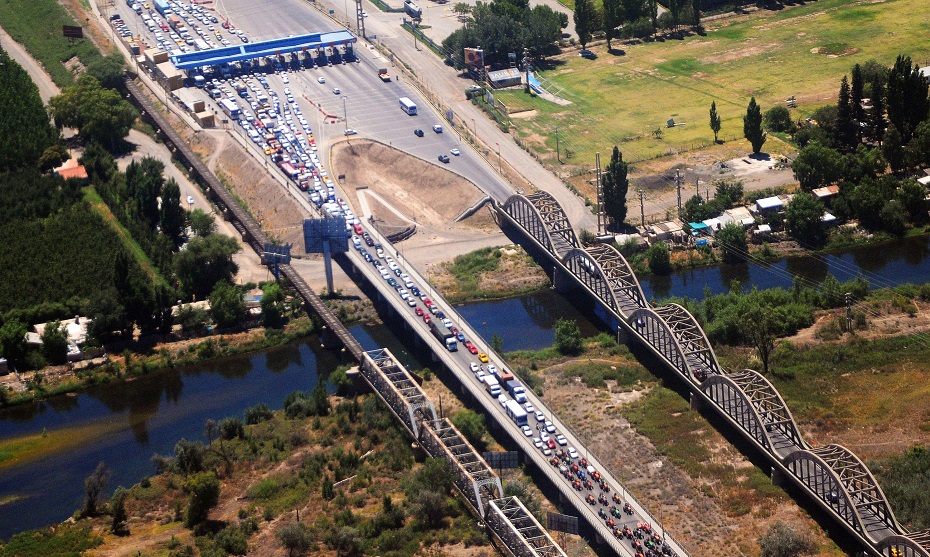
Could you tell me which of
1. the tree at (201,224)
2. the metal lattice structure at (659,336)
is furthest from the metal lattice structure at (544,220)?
the tree at (201,224)

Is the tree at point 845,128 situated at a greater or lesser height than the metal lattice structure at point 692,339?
greater

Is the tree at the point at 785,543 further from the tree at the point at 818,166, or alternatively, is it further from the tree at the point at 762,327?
the tree at the point at 818,166

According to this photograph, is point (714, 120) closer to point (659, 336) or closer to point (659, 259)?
point (659, 259)

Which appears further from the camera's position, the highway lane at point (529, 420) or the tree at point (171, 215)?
the tree at point (171, 215)

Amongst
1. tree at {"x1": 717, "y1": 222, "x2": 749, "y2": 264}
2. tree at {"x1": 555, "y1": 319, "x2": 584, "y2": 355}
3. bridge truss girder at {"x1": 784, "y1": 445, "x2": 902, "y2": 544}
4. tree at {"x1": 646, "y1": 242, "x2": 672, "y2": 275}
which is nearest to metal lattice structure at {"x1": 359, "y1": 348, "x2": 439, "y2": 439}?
tree at {"x1": 555, "y1": 319, "x2": 584, "y2": 355}

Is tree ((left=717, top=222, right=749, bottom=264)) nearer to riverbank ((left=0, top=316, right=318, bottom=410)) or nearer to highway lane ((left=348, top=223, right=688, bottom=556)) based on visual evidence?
highway lane ((left=348, top=223, right=688, bottom=556))

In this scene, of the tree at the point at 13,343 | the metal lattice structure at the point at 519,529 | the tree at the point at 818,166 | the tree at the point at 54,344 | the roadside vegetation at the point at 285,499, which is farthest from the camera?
the tree at the point at 818,166
